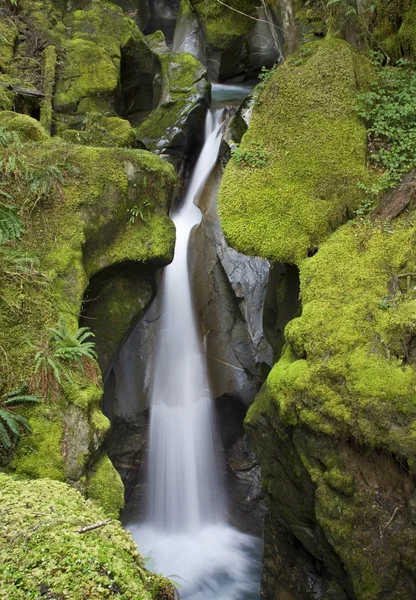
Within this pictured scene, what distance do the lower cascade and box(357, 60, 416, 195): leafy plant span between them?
5.97 meters

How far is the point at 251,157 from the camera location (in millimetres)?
7293

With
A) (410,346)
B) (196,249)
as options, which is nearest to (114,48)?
(196,249)

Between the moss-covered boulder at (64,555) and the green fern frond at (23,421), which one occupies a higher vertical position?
the moss-covered boulder at (64,555)

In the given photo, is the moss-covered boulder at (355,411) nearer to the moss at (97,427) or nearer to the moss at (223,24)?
the moss at (97,427)

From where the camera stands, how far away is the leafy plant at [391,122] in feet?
22.0

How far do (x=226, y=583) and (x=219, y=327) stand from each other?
549cm

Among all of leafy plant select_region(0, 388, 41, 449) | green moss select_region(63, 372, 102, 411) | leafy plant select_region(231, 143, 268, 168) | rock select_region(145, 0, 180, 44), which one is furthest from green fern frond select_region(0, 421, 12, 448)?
rock select_region(145, 0, 180, 44)

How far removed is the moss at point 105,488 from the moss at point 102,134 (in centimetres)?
730

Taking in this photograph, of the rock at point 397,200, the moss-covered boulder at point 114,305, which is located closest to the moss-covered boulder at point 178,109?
the moss-covered boulder at point 114,305

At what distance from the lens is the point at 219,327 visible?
1152cm

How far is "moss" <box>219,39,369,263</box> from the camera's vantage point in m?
6.77

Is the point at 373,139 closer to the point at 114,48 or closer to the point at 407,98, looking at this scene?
the point at 407,98

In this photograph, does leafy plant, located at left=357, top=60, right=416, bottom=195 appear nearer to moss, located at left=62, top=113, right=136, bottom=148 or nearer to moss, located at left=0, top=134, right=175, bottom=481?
moss, located at left=0, top=134, right=175, bottom=481

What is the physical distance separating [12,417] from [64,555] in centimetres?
273
